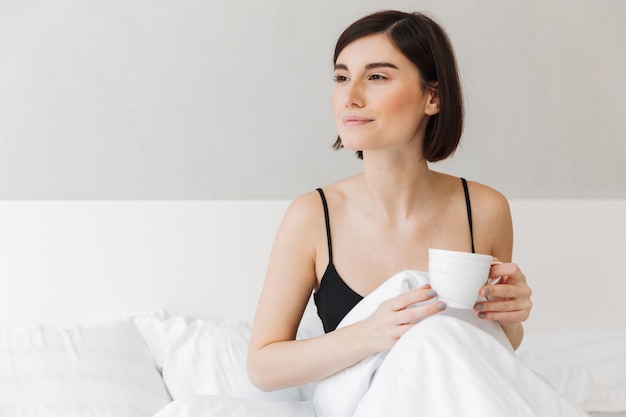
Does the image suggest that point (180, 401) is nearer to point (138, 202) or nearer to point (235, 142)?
point (138, 202)

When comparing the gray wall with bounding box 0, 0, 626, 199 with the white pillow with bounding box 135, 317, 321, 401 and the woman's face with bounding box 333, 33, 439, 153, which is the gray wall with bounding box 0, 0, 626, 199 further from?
the woman's face with bounding box 333, 33, 439, 153

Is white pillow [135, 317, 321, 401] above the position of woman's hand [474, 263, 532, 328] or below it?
below

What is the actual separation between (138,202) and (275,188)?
41 cm

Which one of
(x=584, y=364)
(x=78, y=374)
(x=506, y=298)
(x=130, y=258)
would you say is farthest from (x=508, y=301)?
(x=130, y=258)

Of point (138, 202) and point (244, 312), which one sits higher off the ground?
point (138, 202)

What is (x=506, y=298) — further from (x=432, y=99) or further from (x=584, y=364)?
(x=584, y=364)

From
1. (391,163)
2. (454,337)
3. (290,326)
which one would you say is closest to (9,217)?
(290,326)

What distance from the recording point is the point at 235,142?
2184mm

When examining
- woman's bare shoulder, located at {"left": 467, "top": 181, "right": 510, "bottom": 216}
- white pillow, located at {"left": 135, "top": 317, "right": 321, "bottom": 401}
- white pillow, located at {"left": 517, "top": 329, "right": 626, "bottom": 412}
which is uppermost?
woman's bare shoulder, located at {"left": 467, "top": 181, "right": 510, "bottom": 216}

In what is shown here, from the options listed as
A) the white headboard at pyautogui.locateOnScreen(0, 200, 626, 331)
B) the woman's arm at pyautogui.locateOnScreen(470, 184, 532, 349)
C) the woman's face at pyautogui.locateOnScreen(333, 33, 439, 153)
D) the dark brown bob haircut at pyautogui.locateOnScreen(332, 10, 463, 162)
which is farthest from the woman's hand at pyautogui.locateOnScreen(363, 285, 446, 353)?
the white headboard at pyautogui.locateOnScreen(0, 200, 626, 331)

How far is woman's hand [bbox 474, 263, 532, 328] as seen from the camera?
1.30 m

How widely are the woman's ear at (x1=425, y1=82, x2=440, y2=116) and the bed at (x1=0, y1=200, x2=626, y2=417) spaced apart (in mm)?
641

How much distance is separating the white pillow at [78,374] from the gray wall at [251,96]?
474 millimetres

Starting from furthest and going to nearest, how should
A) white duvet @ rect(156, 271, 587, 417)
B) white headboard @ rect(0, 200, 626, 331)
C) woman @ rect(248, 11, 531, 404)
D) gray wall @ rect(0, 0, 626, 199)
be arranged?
gray wall @ rect(0, 0, 626, 199) < white headboard @ rect(0, 200, 626, 331) < woman @ rect(248, 11, 531, 404) < white duvet @ rect(156, 271, 587, 417)
